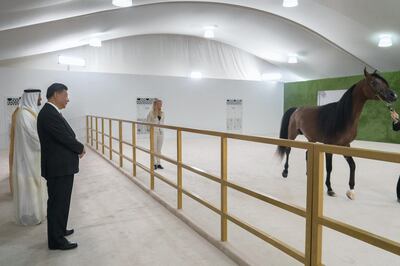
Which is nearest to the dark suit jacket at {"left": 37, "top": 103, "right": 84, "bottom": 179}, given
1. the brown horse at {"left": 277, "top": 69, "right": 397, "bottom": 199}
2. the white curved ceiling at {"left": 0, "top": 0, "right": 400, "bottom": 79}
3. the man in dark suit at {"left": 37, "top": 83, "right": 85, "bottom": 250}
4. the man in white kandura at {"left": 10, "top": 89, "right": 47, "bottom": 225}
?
the man in dark suit at {"left": 37, "top": 83, "right": 85, "bottom": 250}

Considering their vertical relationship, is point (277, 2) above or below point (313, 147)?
above

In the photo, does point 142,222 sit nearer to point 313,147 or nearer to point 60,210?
point 60,210

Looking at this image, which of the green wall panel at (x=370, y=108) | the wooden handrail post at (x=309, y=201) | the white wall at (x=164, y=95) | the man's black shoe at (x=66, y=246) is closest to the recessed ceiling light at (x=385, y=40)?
the green wall panel at (x=370, y=108)

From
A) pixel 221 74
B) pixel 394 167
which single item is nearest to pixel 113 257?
pixel 394 167

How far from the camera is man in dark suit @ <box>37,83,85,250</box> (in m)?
2.46

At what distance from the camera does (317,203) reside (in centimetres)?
168

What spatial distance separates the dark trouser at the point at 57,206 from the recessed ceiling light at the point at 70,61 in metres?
8.65

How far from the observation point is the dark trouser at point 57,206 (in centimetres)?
254

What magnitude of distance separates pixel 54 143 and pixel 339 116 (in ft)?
11.7

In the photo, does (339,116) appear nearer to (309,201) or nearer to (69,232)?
(309,201)

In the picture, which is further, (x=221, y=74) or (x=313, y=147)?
(x=221, y=74)

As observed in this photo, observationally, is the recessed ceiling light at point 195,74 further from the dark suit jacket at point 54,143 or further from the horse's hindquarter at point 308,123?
the dark suit jacket at point 54,143

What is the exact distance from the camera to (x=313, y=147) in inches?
66.9

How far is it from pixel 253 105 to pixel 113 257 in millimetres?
12498
